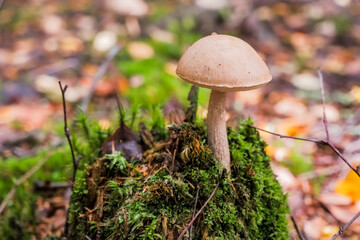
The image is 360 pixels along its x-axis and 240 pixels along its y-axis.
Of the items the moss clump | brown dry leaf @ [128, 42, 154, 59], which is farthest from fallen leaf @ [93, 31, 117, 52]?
the moss clump

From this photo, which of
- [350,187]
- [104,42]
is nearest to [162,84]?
[104,42]

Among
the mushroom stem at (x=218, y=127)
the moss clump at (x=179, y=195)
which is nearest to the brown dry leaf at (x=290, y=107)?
the moss clump at (x=179, y=195)

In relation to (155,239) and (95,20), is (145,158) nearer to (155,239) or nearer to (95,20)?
(155,239)

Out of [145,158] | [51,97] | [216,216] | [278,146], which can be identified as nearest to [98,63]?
[51,97]

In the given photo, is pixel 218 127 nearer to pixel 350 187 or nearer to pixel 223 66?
pixel 223 66

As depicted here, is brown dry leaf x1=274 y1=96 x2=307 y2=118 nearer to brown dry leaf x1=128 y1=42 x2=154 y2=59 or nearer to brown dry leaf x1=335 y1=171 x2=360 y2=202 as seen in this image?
brown dry leaf x1=335 y1=171 x2=360 y2=202

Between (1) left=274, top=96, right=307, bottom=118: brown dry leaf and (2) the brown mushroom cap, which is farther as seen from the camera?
(1) left=274, top=96, right=307, bottom=118: brown dry leaf

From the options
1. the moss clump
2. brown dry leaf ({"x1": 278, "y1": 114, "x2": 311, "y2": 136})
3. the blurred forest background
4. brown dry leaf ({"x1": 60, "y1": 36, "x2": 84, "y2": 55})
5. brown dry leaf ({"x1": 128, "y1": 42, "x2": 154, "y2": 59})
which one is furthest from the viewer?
brown dry leaf ({"x1": 60, "y1": 36, "x2": 84, "y2": 55})
